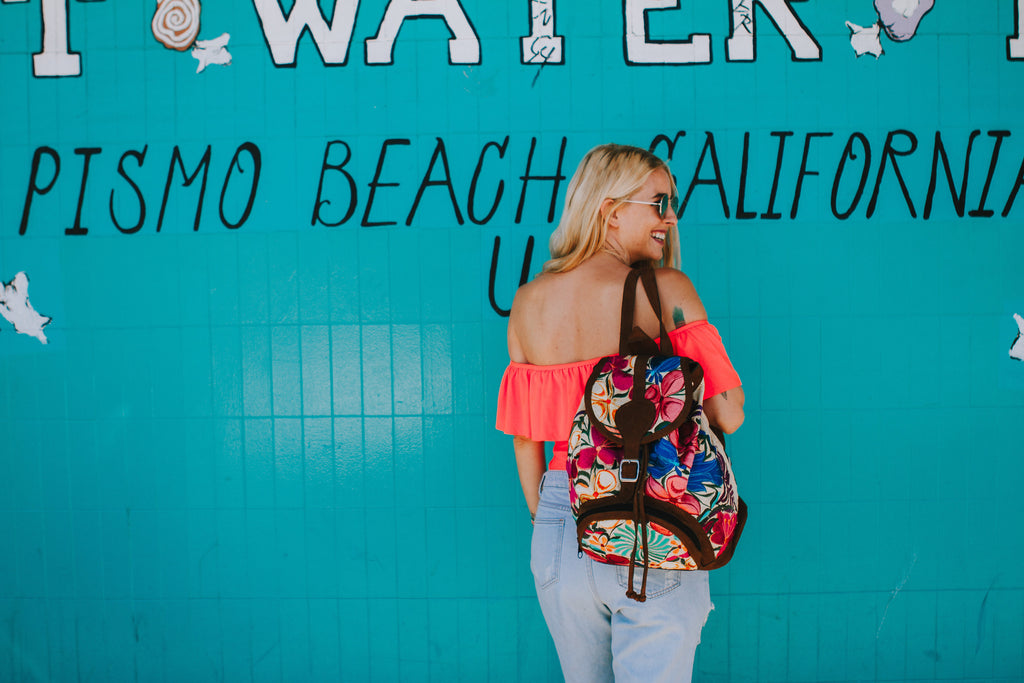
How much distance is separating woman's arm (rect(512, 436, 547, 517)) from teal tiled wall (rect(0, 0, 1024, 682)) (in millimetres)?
872

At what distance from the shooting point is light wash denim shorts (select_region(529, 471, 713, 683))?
5.35 feet

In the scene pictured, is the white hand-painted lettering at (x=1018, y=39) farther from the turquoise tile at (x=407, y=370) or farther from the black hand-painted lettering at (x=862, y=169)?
the turquoise tile at (x=407, y=370)

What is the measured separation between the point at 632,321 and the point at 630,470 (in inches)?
13.4

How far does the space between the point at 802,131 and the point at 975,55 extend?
71 centimetres

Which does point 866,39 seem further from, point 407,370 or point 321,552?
point 321,552

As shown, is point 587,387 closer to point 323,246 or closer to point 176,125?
point 323,246

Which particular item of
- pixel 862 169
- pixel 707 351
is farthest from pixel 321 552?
pixel 862 169

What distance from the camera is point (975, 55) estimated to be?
2.84m

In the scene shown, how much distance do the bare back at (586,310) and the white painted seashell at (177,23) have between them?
1.90 m

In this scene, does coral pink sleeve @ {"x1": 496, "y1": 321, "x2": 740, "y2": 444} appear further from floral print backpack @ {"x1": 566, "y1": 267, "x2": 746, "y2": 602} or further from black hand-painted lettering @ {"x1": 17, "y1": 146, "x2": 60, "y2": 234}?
black hand-painted lettering @ {"x1": 17, "y1": 146, "x2": 60, "y2": 234}

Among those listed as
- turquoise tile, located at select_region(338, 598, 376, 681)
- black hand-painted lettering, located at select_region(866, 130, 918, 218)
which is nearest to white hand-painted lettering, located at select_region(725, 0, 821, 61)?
black hand-painted lettering, located at select_region(866, 130, 918, 218)

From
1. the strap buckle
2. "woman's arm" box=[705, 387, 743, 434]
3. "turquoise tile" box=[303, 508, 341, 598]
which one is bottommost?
"turquoise tile" box=[303, 508, 341, 598]

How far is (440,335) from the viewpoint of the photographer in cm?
290

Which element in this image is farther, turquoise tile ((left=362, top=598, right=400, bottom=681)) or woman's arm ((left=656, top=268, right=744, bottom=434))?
turquoise tile ((left=362, top=598, right=400, bottom=681))
